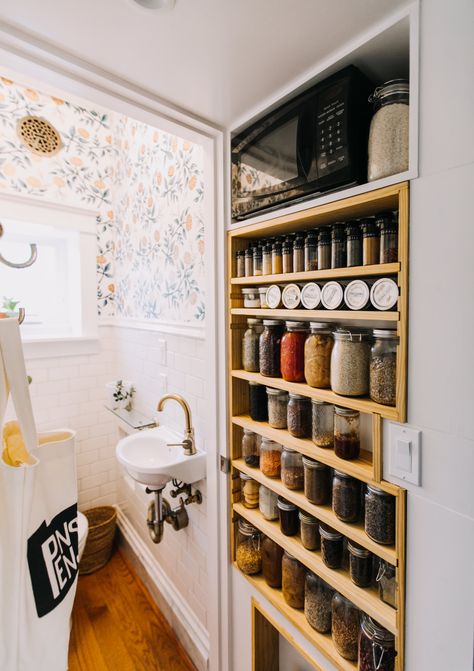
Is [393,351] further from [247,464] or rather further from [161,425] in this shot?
[161,425]

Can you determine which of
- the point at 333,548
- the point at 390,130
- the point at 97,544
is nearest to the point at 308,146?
the point at 390,130

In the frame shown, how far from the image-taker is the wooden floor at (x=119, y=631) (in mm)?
1571

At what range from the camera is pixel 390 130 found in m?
0.69

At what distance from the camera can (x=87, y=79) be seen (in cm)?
83

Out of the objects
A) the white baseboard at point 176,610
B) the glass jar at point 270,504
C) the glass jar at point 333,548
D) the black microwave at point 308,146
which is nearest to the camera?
the black microwave at point 308,146

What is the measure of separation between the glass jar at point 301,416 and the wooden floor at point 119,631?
56.9 inches

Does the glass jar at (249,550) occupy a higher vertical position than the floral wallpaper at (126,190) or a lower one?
lower

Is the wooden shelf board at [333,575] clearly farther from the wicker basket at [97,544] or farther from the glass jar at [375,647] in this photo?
the wicker basket at [97,544]

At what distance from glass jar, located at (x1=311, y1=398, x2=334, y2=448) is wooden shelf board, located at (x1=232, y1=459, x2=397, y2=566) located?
168 millimetres

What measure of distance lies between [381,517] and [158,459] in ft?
3.84

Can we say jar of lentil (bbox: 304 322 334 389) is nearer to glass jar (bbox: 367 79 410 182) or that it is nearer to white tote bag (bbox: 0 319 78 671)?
glass jar (bbox: 367 79 410 182)

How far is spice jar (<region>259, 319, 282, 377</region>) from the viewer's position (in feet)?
3.34

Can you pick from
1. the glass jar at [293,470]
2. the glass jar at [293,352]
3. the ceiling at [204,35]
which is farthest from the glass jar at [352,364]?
the ceiling at [204,35]

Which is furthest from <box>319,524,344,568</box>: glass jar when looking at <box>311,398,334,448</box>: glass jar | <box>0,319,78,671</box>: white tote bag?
<box>0,319,78,671</box>: white tote bag
